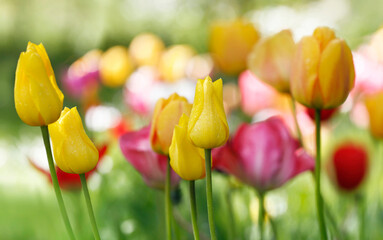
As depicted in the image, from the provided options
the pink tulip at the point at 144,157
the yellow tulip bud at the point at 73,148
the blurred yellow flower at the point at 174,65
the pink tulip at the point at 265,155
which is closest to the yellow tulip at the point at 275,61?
the pink tulip at the point at 265,155

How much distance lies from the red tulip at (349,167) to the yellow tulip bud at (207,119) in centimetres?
44

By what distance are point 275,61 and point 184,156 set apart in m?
0.29

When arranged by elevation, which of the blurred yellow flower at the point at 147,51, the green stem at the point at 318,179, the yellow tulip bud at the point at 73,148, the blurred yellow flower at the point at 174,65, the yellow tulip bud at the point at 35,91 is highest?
the blurred yellow flower at the point at 147,51

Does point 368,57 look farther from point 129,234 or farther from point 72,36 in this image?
point 72,36

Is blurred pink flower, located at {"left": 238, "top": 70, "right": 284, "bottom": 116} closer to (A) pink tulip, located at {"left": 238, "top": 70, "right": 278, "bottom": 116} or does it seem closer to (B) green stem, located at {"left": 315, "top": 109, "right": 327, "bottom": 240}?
(A) pink tulip, located at {"left": 238, "top": 70, "right": 278, "bottom": 116}

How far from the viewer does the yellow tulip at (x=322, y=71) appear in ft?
1.52

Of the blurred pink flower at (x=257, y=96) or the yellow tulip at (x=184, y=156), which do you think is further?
the blurred pink flower at (x=257, y=96)

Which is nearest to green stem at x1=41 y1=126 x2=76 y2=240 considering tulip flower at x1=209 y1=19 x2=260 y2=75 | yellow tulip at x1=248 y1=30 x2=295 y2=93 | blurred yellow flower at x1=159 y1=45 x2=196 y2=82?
yellow tulip at x1=248 y1=30 x2=295 y2=93

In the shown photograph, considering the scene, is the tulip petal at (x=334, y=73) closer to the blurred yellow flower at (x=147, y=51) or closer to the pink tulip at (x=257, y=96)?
the pink tulip at (x=257, y=96)

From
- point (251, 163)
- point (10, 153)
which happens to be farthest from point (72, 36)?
point (251, 163)

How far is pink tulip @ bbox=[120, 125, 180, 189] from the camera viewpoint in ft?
1.82

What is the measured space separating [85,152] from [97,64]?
117 centimetres

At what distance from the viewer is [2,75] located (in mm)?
3332

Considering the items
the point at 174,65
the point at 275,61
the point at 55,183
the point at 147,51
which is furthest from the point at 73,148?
the point at 147,51
